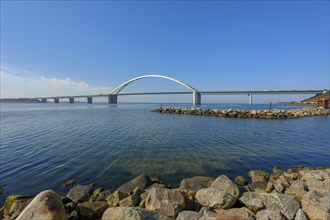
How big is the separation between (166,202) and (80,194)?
3.06 m

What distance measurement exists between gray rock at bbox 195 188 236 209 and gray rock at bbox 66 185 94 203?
3.35 m

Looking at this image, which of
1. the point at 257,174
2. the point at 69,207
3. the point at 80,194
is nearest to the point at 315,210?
the point at 257,174

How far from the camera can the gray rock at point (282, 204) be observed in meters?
4.02

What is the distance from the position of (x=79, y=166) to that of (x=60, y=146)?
4.57 metres

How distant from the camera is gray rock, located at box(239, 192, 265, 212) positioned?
4.26m

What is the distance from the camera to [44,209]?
3100 mm

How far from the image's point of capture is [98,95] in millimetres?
122875

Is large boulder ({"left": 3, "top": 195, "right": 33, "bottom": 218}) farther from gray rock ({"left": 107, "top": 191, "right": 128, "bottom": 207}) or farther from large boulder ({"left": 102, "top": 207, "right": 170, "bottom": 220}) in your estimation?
large boulder ({"left": 102, "top": 207, "right": 170, "bottom": 220})

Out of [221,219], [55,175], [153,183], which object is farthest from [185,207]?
[55,175]

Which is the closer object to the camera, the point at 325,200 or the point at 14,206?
the point at 325,200

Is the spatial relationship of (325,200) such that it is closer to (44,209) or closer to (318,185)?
(318,185)

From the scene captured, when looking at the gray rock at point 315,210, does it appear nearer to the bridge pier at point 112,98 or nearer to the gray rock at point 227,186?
the gray rock at point 227,186

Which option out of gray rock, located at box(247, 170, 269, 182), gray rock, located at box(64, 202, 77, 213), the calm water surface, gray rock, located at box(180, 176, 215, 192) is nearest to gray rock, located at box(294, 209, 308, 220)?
gray rock, located at box(180, 176, 215, 192)

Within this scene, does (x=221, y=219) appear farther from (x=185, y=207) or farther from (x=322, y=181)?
(x=322, y=181)
